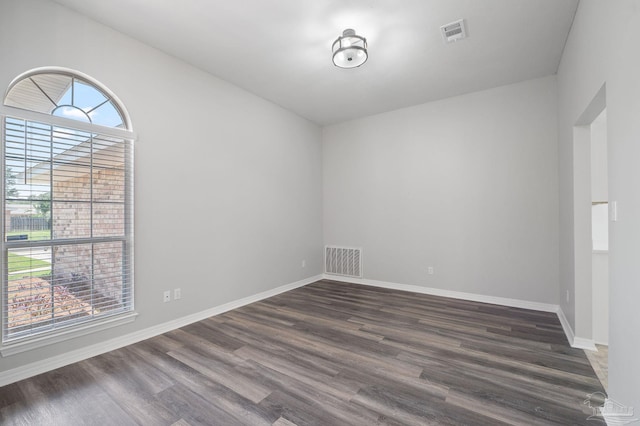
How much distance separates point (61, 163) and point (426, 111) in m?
4.53

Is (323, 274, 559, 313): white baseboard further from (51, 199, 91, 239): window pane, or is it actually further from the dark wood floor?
(51, 199, 91, 239): window pane

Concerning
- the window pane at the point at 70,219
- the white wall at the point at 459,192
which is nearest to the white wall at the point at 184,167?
the window pane at the point at 70,219

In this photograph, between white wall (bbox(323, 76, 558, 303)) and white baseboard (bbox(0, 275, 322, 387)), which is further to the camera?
white wall (bbox(323, 76, 558, 303))

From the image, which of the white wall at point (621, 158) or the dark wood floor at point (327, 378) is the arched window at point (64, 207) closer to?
the dark wood floor at point (327, 378)

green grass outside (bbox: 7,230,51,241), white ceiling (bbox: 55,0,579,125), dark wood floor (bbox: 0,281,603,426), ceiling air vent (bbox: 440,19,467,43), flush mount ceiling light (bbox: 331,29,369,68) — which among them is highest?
white ceiling (bbox: 55,0,579,125)

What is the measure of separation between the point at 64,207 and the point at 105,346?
1310 mm

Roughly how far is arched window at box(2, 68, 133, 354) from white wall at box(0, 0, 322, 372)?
0.38ft

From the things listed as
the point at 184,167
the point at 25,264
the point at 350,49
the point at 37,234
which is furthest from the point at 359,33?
the point at 25,264

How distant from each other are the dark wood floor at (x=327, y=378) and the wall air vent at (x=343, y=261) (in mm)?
1819

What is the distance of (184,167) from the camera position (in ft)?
10.5

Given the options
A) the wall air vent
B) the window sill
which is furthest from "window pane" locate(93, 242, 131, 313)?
the wall air vent

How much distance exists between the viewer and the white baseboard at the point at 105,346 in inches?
82.9

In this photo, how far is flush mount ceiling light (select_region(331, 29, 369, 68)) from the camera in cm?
257

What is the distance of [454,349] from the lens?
255 cm
